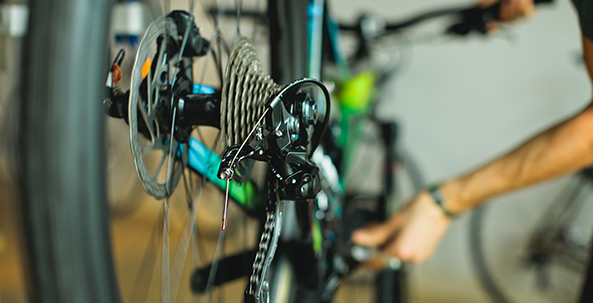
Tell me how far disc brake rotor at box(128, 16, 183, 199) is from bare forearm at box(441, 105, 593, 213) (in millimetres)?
456

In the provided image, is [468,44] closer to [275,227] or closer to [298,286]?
[298,286]

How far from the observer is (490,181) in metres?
0.58

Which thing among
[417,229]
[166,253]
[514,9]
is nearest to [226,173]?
[166,253]

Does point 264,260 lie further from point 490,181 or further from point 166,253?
point 490,181

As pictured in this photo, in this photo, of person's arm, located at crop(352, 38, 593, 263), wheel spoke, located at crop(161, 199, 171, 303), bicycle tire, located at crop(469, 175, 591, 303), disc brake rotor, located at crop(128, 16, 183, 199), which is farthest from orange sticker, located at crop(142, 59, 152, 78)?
bicycle tire, located at crop(469, 175, 591, 303)

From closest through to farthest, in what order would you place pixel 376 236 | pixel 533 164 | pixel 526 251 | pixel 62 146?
pixel 62 146
pixel 533 164
pixel 376 236
pixel 526 251

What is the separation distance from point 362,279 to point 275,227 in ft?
4.95

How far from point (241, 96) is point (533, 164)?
0.45 m

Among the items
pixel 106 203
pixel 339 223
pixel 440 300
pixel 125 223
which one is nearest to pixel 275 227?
pixel 106 203

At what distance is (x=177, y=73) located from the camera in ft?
0.92

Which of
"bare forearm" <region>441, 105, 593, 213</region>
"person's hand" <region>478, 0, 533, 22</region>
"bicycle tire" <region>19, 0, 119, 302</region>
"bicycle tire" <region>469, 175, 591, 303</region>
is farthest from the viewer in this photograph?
"bicycle tire" <region>469, 175, 591, 303</region>

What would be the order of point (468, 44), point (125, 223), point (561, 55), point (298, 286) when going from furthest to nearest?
1. point (125, 223)
2. point (468, 44)
3. point (561, 55)
4. point (298, 286)

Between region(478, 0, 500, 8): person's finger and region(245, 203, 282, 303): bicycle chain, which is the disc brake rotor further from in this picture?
region(478, 0, 500, 8): person's finger

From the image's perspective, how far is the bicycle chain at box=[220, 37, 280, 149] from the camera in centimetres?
25
